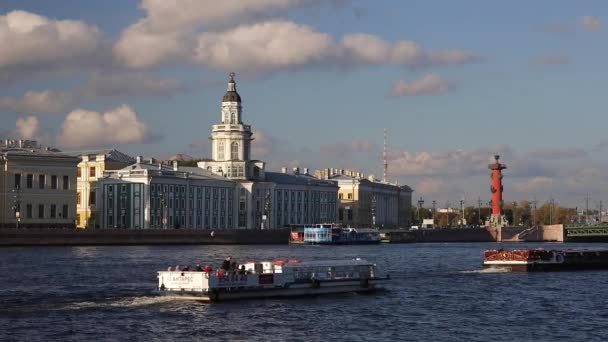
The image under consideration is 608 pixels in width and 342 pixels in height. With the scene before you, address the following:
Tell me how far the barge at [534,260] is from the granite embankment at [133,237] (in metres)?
38.8

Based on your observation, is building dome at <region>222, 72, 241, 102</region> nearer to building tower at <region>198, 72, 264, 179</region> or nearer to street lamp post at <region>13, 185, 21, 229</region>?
building tower at <region>198, 72, 264, 179</region>

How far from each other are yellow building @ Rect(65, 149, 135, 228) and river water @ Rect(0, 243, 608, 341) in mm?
56902

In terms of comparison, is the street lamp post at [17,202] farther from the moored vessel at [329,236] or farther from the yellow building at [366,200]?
the yellow building at [366,200]

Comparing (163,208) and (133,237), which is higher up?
(163,208)

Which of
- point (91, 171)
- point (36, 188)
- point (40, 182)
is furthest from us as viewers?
point (91, 171)

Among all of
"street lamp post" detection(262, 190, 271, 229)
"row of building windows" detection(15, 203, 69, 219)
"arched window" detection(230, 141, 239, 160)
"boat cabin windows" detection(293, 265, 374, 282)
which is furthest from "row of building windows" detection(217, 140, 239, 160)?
"boat cabin windows" detection(293, 265, 374, 282)

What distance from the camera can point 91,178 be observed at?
398 feet

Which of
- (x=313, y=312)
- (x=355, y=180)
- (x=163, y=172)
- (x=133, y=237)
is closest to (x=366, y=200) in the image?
(x=355, y=180)

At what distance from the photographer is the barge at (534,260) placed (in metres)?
68.0

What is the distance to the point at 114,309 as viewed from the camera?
41.9 metres

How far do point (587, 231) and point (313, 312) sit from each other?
105575 millimetres

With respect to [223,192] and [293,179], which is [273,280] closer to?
Result: [223,192]

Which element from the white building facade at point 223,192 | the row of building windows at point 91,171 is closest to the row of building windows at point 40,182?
the white building facade at point 223,192

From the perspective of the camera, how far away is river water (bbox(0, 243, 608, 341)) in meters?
37.2
